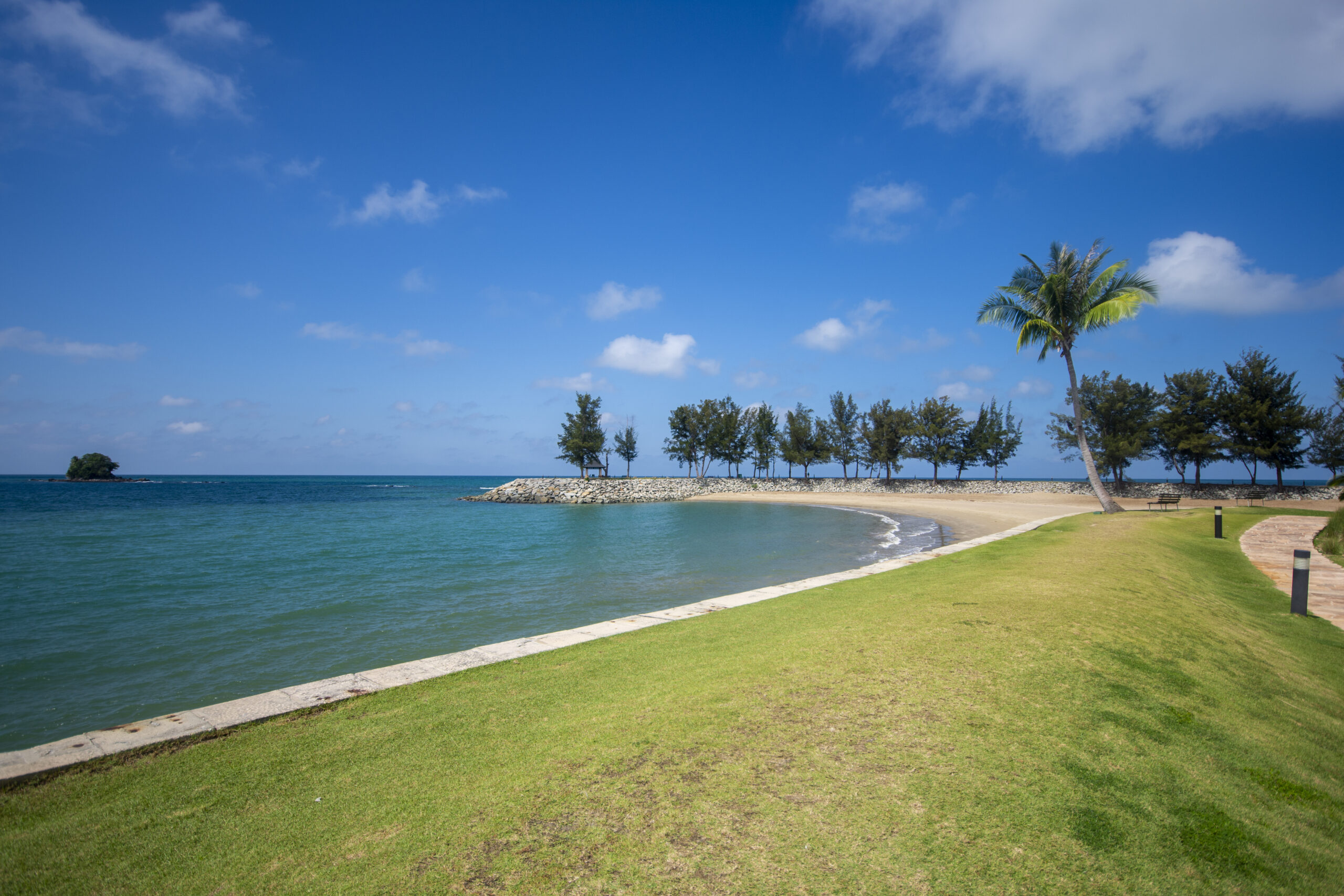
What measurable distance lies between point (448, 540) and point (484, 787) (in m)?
24.4

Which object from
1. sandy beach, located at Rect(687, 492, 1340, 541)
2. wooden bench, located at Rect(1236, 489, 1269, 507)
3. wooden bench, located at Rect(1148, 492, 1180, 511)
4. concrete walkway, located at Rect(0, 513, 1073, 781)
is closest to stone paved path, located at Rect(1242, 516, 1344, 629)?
wooden bench, located at Rect(1148, 492, 1180, 511)

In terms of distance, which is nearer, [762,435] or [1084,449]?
[1084,449]

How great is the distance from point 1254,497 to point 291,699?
5261 centimetres

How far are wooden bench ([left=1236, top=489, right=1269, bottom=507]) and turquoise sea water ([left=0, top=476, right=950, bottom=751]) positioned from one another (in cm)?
2181

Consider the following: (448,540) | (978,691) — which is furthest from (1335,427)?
(448,540)

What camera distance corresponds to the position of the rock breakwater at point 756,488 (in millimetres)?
45469

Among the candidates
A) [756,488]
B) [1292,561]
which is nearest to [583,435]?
[756,488]

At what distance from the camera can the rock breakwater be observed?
149 feet

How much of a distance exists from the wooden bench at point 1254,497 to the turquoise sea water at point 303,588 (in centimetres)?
2181

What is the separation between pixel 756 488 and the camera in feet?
230

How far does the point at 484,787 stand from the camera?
3494 millimetres

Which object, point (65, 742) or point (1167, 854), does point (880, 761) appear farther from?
point (65, 742)

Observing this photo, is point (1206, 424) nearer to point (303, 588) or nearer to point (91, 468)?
point (303, 588)

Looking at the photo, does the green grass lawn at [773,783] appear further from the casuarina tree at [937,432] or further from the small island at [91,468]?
the small island at [91,468]
